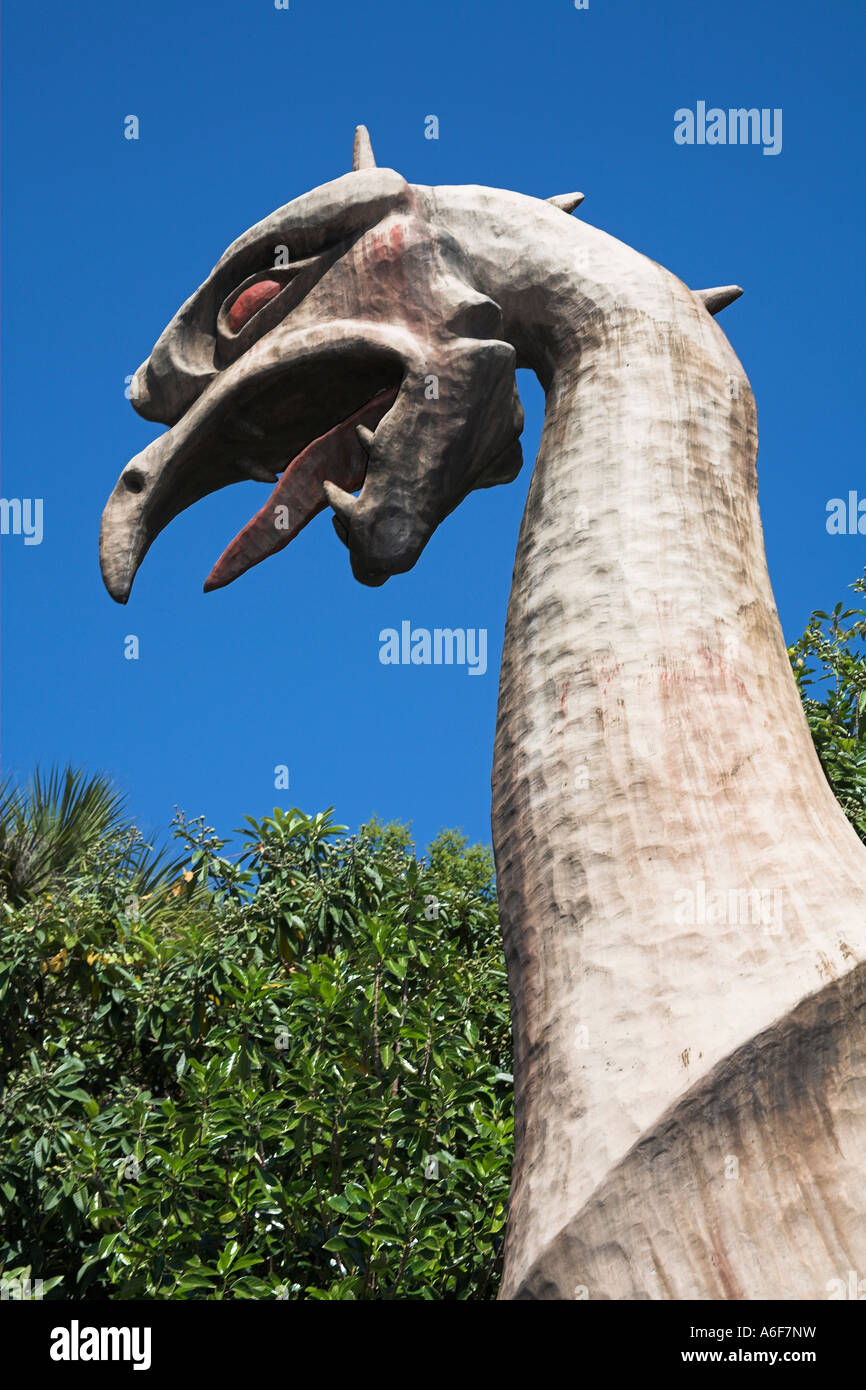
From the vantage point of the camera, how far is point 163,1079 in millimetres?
5742

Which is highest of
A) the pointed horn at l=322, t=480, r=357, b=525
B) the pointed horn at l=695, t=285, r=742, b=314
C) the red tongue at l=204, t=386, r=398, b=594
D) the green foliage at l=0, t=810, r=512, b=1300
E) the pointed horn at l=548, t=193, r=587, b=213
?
the pointed horn at l=548, t=193, r=587, b=213

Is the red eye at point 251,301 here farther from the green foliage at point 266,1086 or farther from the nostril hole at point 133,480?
the green foliage at point 266,1086

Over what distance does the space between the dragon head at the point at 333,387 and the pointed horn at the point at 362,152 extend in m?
0.01

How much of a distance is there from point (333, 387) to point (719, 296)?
854mm

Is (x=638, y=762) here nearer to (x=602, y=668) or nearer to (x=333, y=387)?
(x=602, y=668)

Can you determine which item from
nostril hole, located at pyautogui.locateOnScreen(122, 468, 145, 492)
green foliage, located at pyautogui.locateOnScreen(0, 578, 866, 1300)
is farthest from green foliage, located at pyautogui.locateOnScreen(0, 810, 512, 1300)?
nostril hole, located at pyautogui.locateOnScreen(122, 468, 145, 492)

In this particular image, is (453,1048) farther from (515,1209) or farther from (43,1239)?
(515,1209)

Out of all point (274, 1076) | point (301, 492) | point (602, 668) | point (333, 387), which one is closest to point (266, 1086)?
point (274, 1076)

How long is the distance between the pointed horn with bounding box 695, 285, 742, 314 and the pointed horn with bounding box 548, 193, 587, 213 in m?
0.42

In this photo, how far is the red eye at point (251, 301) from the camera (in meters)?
2.70

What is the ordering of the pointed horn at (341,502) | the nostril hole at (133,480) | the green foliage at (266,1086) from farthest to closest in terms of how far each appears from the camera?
the green foliage at (266,1086) < the nostril hole at (133,480) < the pointed horn at (341,502)

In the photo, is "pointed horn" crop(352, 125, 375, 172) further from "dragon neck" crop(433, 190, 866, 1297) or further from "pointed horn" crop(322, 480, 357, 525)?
"pointed horn" crop(322, 480, 357, 525)

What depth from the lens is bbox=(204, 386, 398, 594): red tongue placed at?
265 centimetres

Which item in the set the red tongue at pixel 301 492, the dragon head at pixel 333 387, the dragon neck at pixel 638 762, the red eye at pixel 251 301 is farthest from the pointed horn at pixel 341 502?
the red eye at pixel 251 301
